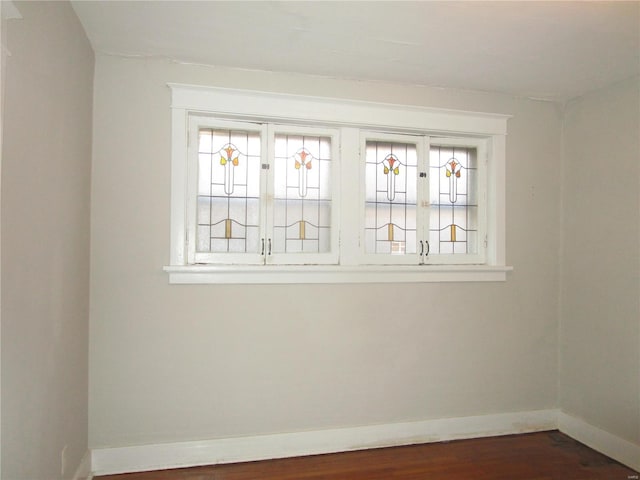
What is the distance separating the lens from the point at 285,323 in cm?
254

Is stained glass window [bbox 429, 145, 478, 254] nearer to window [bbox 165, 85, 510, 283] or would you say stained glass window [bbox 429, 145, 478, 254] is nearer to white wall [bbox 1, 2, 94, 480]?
window [bbox 165, 85, 510, 283]

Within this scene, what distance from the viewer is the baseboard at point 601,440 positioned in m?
2.43

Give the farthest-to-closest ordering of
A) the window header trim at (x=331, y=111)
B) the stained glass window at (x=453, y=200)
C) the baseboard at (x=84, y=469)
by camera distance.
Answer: the stained glass window at (x=453, y=200) < the window header trim at (x=331, y=111) < the baseboard at (x=84, y=469)

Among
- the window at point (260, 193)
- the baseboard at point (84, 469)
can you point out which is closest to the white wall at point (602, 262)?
the window at point (260, 193)

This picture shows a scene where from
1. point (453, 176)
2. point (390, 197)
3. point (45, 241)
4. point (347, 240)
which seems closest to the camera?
point (45, 241)

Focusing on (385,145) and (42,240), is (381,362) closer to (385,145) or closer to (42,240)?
(385,145)

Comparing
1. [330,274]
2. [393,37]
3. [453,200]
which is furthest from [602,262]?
[393,37]

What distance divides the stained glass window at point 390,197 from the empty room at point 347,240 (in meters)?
0.02

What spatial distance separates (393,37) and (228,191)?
4.44 ft

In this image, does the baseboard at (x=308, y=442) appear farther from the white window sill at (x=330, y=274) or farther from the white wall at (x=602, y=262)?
the white window sill at (x=330, y=274)

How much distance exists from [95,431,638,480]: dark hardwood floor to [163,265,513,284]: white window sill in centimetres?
114

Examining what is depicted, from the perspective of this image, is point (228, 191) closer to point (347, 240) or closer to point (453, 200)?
point (347, 240)

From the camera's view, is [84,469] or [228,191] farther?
[228,191]

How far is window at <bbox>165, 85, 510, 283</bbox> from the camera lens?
245cm
